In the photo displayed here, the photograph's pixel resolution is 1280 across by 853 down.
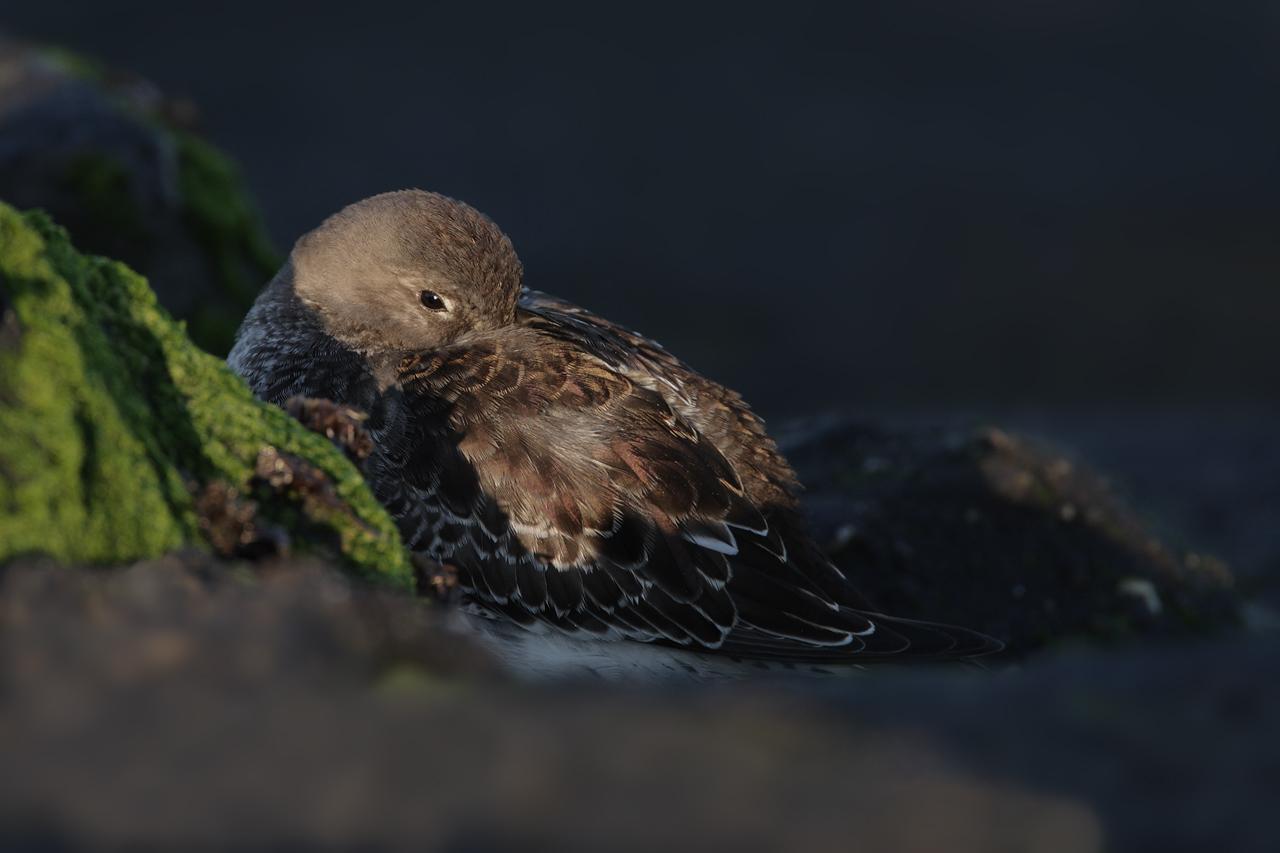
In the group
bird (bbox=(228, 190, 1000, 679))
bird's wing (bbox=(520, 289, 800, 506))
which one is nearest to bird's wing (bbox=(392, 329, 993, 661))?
bird (bbox=(228, 190, 1000, 679))

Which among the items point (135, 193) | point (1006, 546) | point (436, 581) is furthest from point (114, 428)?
point (135, 193)

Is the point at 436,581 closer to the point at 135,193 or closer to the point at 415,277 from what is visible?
the point at 415,277

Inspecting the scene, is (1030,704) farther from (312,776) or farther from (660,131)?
(660,131)

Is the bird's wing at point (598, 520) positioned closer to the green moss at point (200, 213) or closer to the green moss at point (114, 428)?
the green moss at point (114, 428)

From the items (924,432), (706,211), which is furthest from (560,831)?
(706,211)

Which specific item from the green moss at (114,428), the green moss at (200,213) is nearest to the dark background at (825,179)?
the green moss at (200,213)
